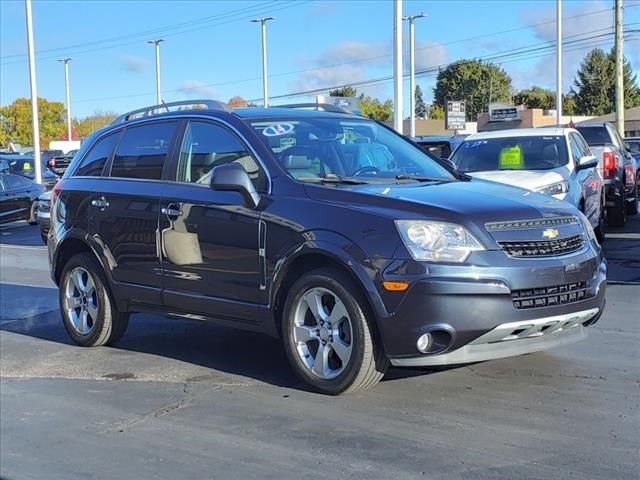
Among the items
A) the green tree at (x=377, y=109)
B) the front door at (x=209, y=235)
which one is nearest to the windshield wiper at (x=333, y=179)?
the front door at (x=209, y=235)

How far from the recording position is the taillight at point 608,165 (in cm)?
1296

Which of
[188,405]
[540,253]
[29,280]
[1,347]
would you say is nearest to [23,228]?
[29,280]

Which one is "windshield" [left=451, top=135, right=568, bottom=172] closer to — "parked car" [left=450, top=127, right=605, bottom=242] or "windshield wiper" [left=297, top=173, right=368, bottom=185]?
"parked car" [left=450, top=127, right=605, bottom=242]

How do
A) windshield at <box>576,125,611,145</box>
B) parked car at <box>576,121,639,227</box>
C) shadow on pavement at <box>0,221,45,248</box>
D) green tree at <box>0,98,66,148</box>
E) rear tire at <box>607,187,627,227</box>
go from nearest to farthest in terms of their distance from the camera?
parked car at <box>576,121,639,227</box> → rear tire at <box>607,187,627,227</box> → windshield at <box>576,125,611,145</box> → shadow on pavement at <box>0,221,45,248</box> → green tree at <box>0,98,66,148</box>

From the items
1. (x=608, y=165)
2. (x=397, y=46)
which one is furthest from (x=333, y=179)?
(x=397, y=46)

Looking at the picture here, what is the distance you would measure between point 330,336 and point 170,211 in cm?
169

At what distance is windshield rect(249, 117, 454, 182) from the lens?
17.8ft

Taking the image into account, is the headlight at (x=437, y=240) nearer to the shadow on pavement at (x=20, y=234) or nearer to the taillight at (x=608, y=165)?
the taillight at (x=608, y=165)

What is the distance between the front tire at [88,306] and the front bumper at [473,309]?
2956mm

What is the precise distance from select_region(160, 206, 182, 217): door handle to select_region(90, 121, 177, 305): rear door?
90 millimetres

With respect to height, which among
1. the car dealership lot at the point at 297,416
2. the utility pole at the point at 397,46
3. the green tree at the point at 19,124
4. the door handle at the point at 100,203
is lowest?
the car dealership lot at the point at 297,416

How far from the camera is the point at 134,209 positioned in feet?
20.2

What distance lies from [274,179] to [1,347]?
3575 millimetres

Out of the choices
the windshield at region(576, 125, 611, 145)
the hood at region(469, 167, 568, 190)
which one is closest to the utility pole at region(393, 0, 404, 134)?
the windshield at region(576, 125, 611, 145)
